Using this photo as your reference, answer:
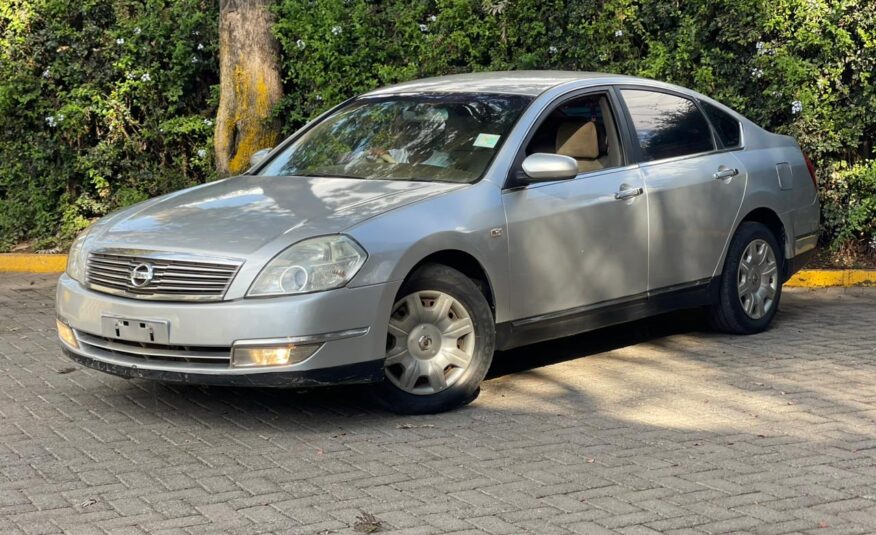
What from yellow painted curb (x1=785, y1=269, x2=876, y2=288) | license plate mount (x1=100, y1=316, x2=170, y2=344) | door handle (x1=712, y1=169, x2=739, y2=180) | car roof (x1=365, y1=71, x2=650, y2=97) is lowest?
yellow painted curb (x1=785, y1=269, x2=876, y2=288)

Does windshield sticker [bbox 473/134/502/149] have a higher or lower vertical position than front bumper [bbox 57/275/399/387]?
higher

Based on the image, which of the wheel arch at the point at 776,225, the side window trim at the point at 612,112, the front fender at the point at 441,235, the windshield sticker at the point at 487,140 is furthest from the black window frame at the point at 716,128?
the front fender at the point at 441,235

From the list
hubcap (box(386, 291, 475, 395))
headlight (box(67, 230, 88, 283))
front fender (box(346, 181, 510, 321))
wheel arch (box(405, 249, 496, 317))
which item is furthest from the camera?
headlight (box(67, 230, 88, 283))

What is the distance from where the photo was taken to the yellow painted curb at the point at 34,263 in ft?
40.5

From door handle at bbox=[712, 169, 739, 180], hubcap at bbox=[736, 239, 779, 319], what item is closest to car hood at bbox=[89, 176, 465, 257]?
door handle at bbox=[712, 169, 739, 180]

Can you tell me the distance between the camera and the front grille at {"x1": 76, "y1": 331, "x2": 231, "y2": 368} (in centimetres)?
643

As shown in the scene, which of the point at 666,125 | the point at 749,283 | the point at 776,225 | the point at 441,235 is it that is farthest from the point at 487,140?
the point at 776,225

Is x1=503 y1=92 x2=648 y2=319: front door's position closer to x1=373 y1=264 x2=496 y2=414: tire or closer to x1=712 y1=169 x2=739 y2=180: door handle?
x1=373 y1=264 x2=496 y2=414: tire

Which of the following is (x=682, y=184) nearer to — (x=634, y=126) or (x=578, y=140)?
(x=634, y=126)

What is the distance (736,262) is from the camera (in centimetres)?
867

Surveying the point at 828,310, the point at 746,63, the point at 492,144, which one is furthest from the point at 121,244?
the point at 746,63

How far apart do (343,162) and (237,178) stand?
67cm

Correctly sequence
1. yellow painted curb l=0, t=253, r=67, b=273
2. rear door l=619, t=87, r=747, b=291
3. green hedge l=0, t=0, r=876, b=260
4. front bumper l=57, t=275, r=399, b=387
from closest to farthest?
front bumper l=57, t=275, r=399, b=387 → rear door l=619, t=87, r=747, b=291 → green hedge l=0, t=0, r=876, b=260 → yellow painted curb l=0, t=253, r=67, b=273

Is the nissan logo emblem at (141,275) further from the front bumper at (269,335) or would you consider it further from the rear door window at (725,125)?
the rear door window at (725,125)
